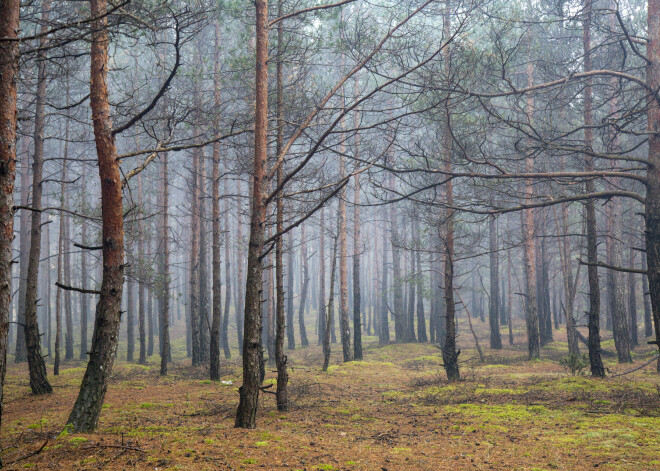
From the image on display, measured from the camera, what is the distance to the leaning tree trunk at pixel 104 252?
6.00m

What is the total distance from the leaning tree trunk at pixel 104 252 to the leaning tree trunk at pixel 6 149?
1.32 metres

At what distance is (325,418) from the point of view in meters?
8.49

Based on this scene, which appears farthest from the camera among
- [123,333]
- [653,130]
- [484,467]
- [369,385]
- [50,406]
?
[123,333]

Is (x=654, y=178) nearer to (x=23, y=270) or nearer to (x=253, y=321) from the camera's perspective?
(x=253, y=321)

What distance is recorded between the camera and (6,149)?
4.63 meters

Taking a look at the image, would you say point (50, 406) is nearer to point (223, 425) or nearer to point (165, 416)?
point (165, 416)

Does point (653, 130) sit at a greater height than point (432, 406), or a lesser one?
greater

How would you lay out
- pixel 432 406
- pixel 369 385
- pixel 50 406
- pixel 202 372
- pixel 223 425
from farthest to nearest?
1. pixel 202 372
2. pixel 369 385
3. pixel 432 406
4. pixel 50 406
5. pixel 223 425

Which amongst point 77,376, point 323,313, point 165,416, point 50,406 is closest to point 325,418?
point 165,416

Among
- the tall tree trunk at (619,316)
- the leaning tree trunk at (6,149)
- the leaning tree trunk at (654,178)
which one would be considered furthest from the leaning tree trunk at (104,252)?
the tall tree trunk at (619,316)

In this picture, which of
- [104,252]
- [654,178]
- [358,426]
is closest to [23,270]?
[104,252]

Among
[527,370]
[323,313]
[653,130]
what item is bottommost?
Answer: [527,370]

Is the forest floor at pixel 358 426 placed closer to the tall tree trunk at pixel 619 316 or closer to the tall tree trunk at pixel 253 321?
the tall tree trunk at pixel 253 321

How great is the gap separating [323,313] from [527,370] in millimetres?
12701
